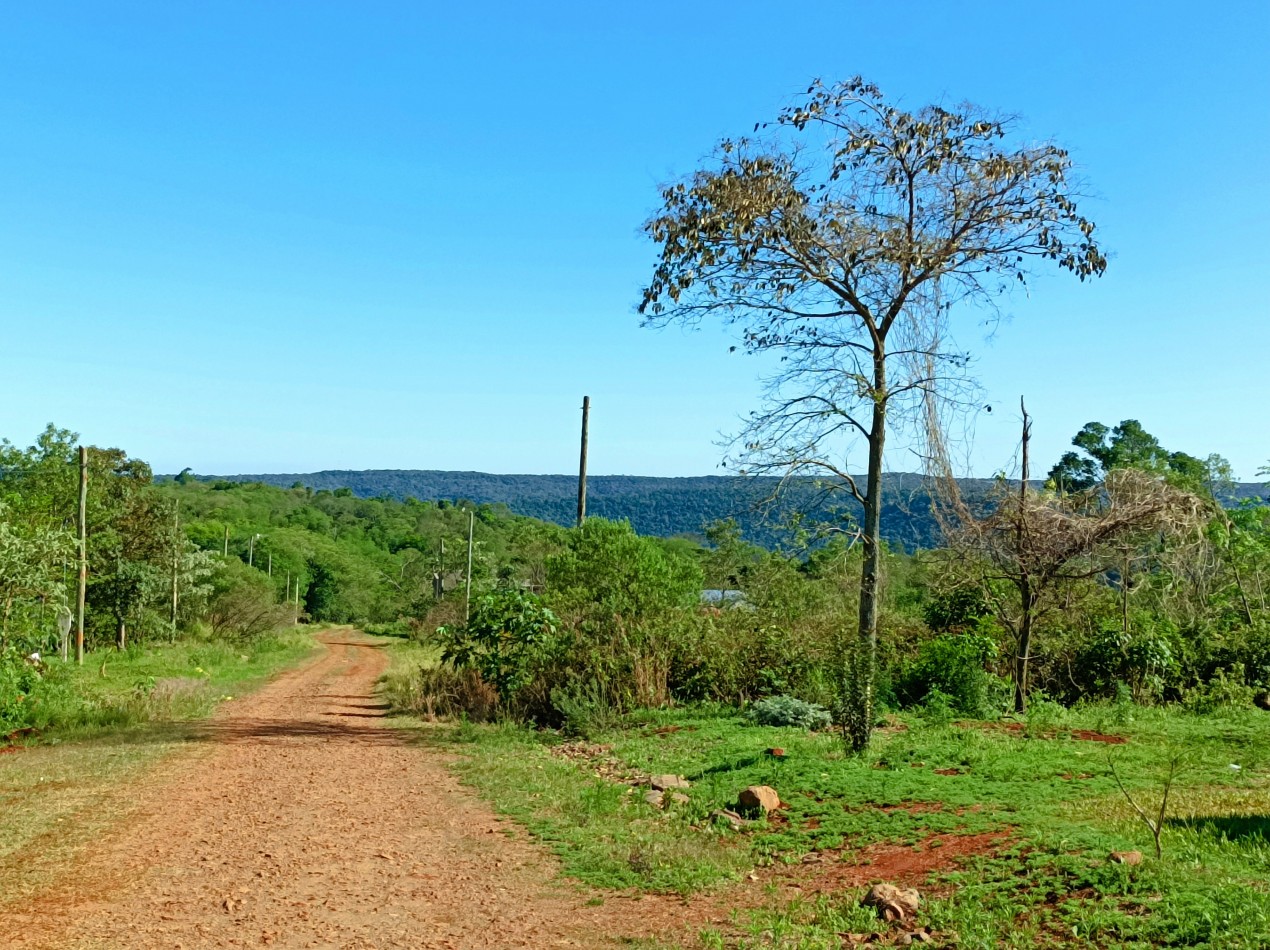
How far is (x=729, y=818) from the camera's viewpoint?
28.2 ft

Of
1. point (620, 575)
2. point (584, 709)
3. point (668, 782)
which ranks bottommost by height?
point (584, 709)

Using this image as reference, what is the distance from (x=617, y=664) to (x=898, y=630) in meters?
5.49

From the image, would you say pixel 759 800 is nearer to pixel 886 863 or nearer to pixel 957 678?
pixel 886 863

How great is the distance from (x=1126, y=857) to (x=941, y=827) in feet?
5.51

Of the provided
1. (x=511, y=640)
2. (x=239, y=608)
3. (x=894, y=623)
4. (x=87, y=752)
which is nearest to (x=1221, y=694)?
(x=894, y=623)

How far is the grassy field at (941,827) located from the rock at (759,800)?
13cm

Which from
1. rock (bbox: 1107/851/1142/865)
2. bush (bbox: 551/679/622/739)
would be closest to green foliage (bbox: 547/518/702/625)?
bush (bbox: 551/679/622/739)

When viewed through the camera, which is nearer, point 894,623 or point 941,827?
point 941,827

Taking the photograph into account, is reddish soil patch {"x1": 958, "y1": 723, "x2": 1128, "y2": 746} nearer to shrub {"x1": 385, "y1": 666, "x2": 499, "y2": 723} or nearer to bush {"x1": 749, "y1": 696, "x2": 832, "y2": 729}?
bush {"x1": 749, "y1": 696, "x2": 832, "y2": 729}

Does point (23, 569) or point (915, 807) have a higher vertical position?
point (23, 569)

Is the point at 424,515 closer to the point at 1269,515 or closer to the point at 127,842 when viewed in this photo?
the point at 1269,515

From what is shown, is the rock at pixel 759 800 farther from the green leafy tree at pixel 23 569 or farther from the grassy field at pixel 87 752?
the green leafy tree at pixel 23 569

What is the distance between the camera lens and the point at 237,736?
14.4 metres

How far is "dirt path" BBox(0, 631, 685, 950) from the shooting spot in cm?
592
